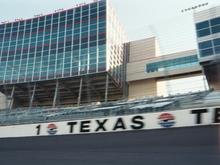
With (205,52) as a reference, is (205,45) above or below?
above

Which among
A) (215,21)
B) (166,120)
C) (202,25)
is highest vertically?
(202,25)

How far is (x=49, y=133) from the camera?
14648mm

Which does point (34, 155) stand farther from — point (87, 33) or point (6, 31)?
point (6, 31)

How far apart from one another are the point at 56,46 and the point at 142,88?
1365 centimetres

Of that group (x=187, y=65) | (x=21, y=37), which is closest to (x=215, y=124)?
(x=187, y=65)

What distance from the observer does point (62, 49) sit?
4409 cm

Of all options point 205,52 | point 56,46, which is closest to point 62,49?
point 56,46

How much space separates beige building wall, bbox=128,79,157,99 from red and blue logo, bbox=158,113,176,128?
33990 mm

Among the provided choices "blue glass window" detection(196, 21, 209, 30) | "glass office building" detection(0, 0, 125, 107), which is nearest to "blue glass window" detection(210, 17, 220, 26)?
"blue glass window" detection(196, 21, 209, 30)

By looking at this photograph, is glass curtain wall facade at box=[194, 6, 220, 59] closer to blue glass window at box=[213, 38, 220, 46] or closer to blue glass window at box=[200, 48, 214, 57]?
blue glass window at box=[200, 48, 214, 57]

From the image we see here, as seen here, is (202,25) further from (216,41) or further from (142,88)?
(142,88)

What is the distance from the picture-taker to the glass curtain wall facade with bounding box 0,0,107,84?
42156 mm

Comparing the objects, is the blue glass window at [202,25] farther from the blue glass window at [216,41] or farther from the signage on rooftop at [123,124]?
the signage on rooftop at [123,124]

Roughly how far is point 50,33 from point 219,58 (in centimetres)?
3726
